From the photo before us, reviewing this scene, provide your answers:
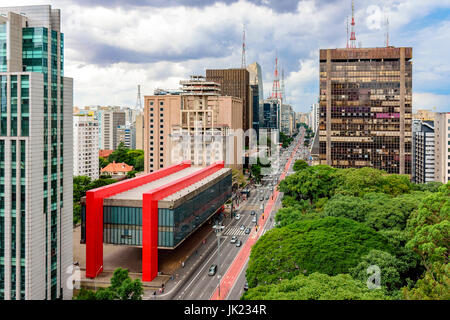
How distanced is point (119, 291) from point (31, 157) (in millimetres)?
14226

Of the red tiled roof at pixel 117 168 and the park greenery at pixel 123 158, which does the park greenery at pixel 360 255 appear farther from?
the park greenery at pixel 123 158

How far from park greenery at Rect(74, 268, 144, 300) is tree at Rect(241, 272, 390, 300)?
9815mm

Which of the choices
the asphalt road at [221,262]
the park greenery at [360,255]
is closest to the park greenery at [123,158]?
the asphalt road at [221,262]

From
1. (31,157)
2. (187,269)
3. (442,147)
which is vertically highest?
(442,147)

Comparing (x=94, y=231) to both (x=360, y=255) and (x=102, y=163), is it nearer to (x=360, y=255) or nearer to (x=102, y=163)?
(x=360, y=255)

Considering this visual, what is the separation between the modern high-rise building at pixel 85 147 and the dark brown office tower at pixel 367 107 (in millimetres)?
68854

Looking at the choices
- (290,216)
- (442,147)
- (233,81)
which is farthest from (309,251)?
(233,81)

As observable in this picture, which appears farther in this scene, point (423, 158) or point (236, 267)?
point (423, 158)

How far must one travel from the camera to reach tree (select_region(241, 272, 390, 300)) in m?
27.7

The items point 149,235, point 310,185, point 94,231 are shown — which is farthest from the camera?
point 310,185

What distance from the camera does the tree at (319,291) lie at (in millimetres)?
27727

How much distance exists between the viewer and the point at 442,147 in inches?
4141

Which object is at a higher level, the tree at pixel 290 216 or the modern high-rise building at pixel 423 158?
the modern high-rise building at pixel 423 158
